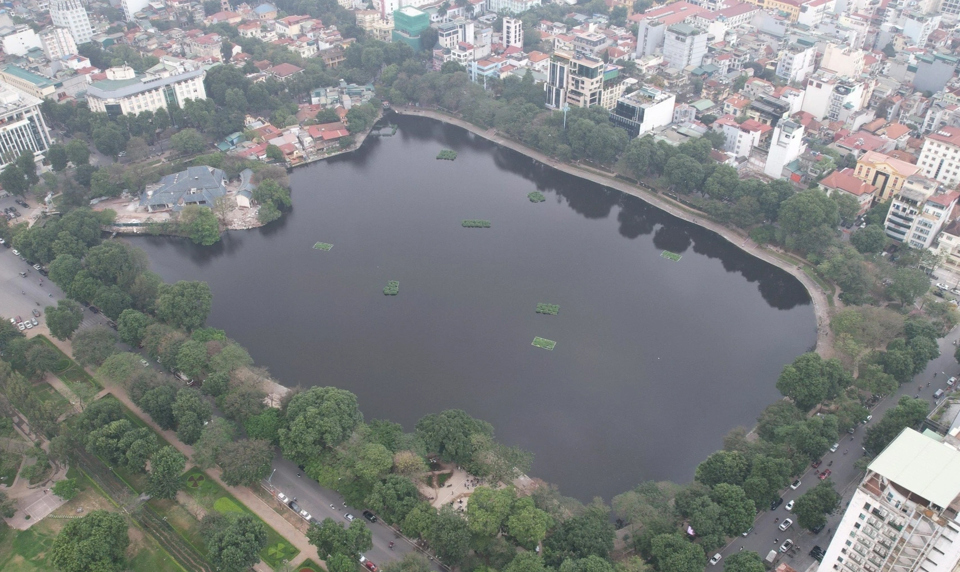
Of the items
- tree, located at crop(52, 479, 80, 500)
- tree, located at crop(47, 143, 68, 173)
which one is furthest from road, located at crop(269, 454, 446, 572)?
tree, located at crop(47, 143, 68, 173)

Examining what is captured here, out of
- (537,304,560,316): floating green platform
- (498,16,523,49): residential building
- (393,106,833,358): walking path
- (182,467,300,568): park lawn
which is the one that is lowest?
(182,467,300,568): park lawn

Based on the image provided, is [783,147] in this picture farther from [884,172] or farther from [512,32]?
[512,32]

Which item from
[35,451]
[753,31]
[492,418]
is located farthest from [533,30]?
[35,451]

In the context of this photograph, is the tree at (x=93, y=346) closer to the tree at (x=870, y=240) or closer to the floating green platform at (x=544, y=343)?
the floating green platform at (x=544, y=343)

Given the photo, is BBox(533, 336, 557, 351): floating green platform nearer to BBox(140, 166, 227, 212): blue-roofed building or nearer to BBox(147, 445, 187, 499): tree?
BBox(147, 445, 187, 499): tree

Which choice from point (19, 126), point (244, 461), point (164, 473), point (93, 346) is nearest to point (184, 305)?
point (93, 346)

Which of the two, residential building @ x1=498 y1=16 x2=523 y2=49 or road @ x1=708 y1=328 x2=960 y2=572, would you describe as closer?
road @ x1=708 y1=328 x2=960 y2=572

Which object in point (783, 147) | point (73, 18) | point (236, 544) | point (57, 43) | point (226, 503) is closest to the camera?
point (236, 544)
